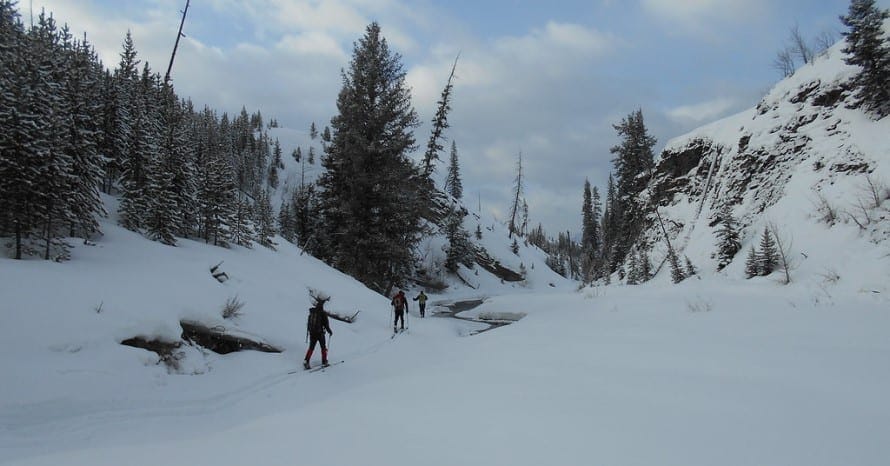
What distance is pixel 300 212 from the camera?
38875mm

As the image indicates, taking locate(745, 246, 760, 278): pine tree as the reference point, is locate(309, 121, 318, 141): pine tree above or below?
above

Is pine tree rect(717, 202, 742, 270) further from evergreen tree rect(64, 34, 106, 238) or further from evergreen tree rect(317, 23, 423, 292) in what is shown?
evergreen tree rect(64, 34, 106, 238)

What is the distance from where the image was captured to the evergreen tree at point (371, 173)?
23250 mm

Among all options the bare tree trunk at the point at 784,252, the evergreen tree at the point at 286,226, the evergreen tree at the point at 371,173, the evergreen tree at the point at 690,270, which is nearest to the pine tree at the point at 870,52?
the bare tree trunk at the point at 784,252

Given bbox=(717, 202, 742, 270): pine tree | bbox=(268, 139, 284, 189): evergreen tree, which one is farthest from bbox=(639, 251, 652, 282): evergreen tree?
bbox=(268, 139, 284, 189): evergreen tree

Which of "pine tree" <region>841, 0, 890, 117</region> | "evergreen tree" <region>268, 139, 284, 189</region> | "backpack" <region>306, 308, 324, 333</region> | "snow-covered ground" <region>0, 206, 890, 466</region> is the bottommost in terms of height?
"snow-covered ground" <region>0, 206, 890, 466</region>

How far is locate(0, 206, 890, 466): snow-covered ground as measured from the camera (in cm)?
443

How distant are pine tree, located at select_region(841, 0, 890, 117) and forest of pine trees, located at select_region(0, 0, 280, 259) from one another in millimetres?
33695

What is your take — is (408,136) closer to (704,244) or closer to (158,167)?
(158,167)

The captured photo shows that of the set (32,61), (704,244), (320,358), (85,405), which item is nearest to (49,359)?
(85,405)

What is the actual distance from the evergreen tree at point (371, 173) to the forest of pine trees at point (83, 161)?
460 centimetres

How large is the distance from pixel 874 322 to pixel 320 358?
14442 millimetres

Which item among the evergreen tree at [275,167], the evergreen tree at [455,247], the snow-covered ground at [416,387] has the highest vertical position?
the evergreen tree at [275,167]

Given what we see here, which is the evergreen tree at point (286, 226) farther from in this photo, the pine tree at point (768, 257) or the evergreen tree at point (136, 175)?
the pine tree at point (768, 257)
